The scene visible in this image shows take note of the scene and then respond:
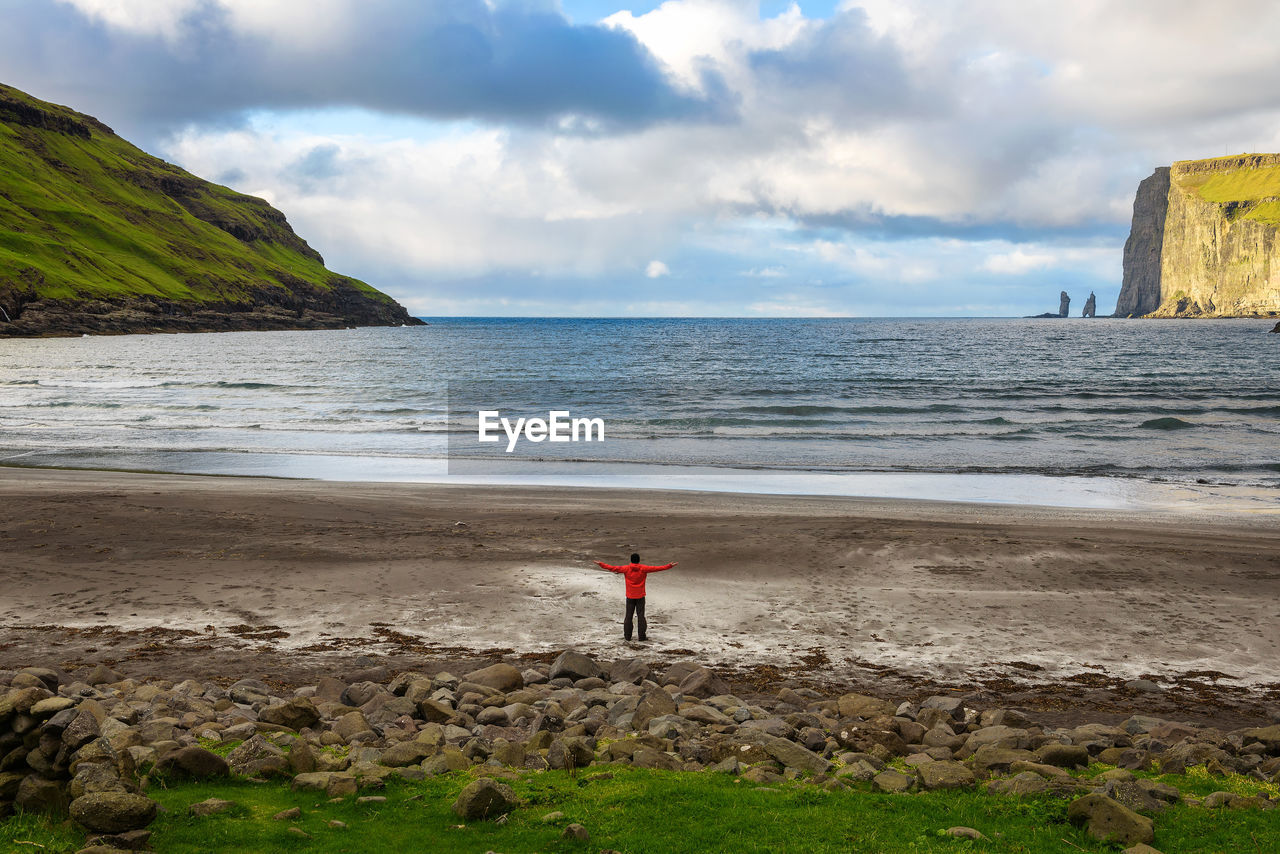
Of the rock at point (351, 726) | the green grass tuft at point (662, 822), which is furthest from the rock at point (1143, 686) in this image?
the rock at point (351, 726)

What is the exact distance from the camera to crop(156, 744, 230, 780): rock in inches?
291

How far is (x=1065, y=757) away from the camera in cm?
836

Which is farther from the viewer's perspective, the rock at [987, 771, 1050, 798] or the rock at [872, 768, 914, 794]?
the rock at [872, 768, 914, 794]

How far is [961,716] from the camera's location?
33.2ft

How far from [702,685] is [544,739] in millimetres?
2699

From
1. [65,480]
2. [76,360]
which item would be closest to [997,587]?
[65,480]

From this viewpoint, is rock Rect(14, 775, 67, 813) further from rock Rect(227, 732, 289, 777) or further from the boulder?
the boulder

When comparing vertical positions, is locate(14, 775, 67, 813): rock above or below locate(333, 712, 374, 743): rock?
above

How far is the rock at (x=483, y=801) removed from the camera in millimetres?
6887

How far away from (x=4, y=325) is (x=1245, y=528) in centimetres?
16089

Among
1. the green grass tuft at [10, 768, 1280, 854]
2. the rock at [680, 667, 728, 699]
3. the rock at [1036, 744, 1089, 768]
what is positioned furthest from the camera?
the rock at [680, 667, 728, 699]

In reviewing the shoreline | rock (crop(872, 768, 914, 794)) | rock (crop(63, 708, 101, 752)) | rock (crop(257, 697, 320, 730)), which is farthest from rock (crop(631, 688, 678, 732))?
the shoreline

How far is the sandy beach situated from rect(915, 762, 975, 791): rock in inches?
152

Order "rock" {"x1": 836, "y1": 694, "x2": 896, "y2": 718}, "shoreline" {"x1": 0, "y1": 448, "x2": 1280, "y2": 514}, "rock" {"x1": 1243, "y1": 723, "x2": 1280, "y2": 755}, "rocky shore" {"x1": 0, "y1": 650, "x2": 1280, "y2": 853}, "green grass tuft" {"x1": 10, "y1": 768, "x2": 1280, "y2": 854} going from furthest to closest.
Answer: "shoreline" {"x1": 0, "y1": 448, "x2": 1280, "y2": 514} < "rock" {"x1": 836, "y1": 694, "x2": 896, "y2": 718} < "rock" {"x1": 1243, "y1": 723, "x2": 1280, "y2": 755} < "rocky shore" {"x1": 0, "y1": 650, "x2": 1280, "y2": 853} < "green grass tuft" {"x1": 10, "y1": 768, "x2": 1280, "y2": 854}
